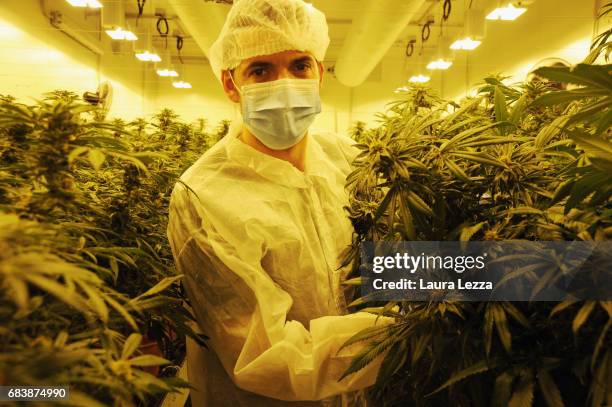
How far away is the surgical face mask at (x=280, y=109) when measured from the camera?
3.91 ft

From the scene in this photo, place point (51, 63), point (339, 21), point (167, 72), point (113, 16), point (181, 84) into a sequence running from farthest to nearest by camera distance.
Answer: point (181, 84) < point (167, 72) < point (339, 21) < point (51, 63) < point (113, 16)

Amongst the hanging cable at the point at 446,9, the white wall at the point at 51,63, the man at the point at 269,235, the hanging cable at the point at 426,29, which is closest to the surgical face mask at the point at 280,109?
the man at the point at 269,235

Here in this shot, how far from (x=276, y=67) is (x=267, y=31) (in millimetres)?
99

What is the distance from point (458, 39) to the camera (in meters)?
3.67

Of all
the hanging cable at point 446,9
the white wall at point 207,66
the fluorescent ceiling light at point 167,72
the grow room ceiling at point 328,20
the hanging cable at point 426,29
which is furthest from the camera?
the fluorescent ceiling light at point 167,72

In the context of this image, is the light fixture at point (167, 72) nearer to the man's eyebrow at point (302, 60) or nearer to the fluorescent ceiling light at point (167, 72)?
the fluorescent ceiling light at point (167, 72)

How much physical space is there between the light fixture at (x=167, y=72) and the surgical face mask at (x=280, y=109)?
348 centimetres

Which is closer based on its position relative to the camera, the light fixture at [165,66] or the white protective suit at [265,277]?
the white protective suit at [265,277]

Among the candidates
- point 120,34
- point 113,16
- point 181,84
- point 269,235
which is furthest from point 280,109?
point 181,84

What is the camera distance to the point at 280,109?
1.20m

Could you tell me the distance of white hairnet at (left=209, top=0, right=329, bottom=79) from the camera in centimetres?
117

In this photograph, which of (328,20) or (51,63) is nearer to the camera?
(51,63)

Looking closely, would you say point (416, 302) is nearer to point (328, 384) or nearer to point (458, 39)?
point (328, 384)

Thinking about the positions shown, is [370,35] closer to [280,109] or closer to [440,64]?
[440,64]
